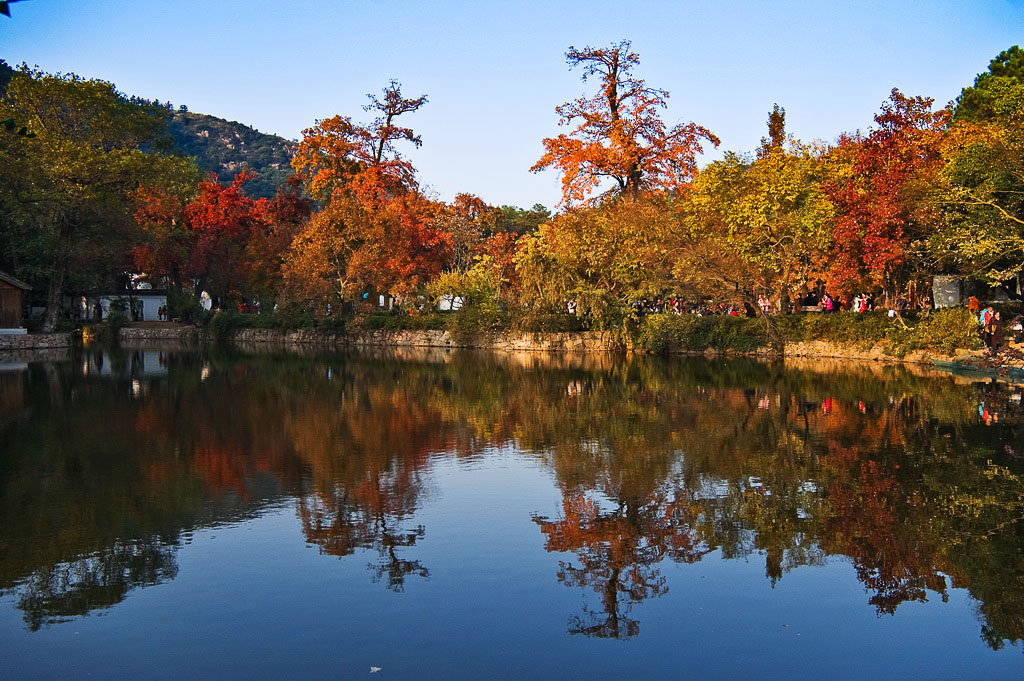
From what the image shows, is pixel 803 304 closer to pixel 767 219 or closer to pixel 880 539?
pixel 767 219

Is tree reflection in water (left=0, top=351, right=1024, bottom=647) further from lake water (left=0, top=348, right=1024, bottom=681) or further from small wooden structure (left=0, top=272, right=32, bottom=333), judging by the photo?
small wooden structure (left=0, top=272, right=32, bottom=333)

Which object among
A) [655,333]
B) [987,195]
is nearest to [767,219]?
[655,333]

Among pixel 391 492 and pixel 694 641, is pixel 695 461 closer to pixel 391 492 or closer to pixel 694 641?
pixel 391 492

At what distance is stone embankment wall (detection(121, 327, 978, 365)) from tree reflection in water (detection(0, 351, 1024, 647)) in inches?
419

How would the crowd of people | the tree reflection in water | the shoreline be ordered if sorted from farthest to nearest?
the crowd of people, the shoreline, the tree reflection in water

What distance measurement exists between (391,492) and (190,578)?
144 inches

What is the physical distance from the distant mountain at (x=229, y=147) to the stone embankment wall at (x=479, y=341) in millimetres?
117562

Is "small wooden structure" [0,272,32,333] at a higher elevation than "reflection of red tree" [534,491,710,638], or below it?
higher

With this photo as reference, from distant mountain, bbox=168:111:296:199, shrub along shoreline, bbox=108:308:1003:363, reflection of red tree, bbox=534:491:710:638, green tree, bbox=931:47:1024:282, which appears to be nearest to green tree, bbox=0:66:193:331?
shrub along shoreline, bbox=108:308:1003:363

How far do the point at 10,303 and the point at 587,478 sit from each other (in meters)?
44.0

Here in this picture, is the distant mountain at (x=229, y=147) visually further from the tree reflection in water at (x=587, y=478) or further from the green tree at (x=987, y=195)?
the tree reflection in water at (x=587, y=478)

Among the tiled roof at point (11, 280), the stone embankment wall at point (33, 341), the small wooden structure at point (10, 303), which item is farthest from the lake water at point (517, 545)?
the small wooden structure at point (10, 303)

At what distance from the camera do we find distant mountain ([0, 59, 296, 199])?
17788cm

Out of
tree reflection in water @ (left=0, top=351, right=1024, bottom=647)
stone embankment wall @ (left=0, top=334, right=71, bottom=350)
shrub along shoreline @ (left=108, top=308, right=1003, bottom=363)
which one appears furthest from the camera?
stone embankment wall @ (left=0, top=334, right=71, bottom=350)
